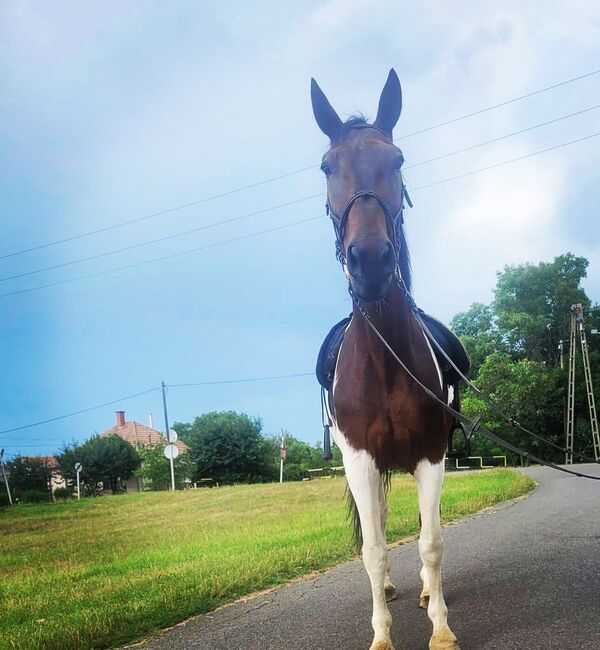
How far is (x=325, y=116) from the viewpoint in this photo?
153 inches

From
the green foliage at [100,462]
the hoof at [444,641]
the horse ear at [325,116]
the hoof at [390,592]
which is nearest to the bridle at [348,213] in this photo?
the horse ear at [325,116]

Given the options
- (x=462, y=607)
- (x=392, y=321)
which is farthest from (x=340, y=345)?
(x=462, y=607)

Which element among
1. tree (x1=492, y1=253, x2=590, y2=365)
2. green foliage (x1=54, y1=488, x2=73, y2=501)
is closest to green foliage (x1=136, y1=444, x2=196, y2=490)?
green foliage (x1=54, y1=488, x2=73, y2=501)

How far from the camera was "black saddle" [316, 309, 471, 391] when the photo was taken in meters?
4.48

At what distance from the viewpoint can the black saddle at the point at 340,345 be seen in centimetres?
448

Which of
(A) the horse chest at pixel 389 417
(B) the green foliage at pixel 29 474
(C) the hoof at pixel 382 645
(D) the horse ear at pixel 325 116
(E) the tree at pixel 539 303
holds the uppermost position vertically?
(E) the tree at pixel 539 303

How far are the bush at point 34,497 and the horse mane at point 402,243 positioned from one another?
1621 centimetres

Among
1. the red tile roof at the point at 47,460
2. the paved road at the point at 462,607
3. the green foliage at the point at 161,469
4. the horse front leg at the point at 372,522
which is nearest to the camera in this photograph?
the horse front leg at the point at 372,522

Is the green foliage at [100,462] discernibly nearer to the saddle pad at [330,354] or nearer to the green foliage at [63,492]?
the green foliage at [63,492]

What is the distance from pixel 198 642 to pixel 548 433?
30865 millimetres

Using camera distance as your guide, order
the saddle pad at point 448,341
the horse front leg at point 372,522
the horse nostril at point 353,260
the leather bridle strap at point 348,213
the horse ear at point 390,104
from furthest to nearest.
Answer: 1. the saddle pad at point 448,341
2. the horse ear at point 390,104
3. the horse front leg at point 372,522
4. the leather bridle strap at point 348,213
5. the horse nostril at point 353,260

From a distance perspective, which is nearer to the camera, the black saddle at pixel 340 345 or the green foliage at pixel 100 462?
the black saddle at pixel 340 345

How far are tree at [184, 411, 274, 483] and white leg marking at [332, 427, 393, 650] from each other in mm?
31282

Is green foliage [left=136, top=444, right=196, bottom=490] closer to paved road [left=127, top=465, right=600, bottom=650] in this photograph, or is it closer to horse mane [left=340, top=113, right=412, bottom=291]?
paved road [left=127, top=465, right=600, bottom=650]
